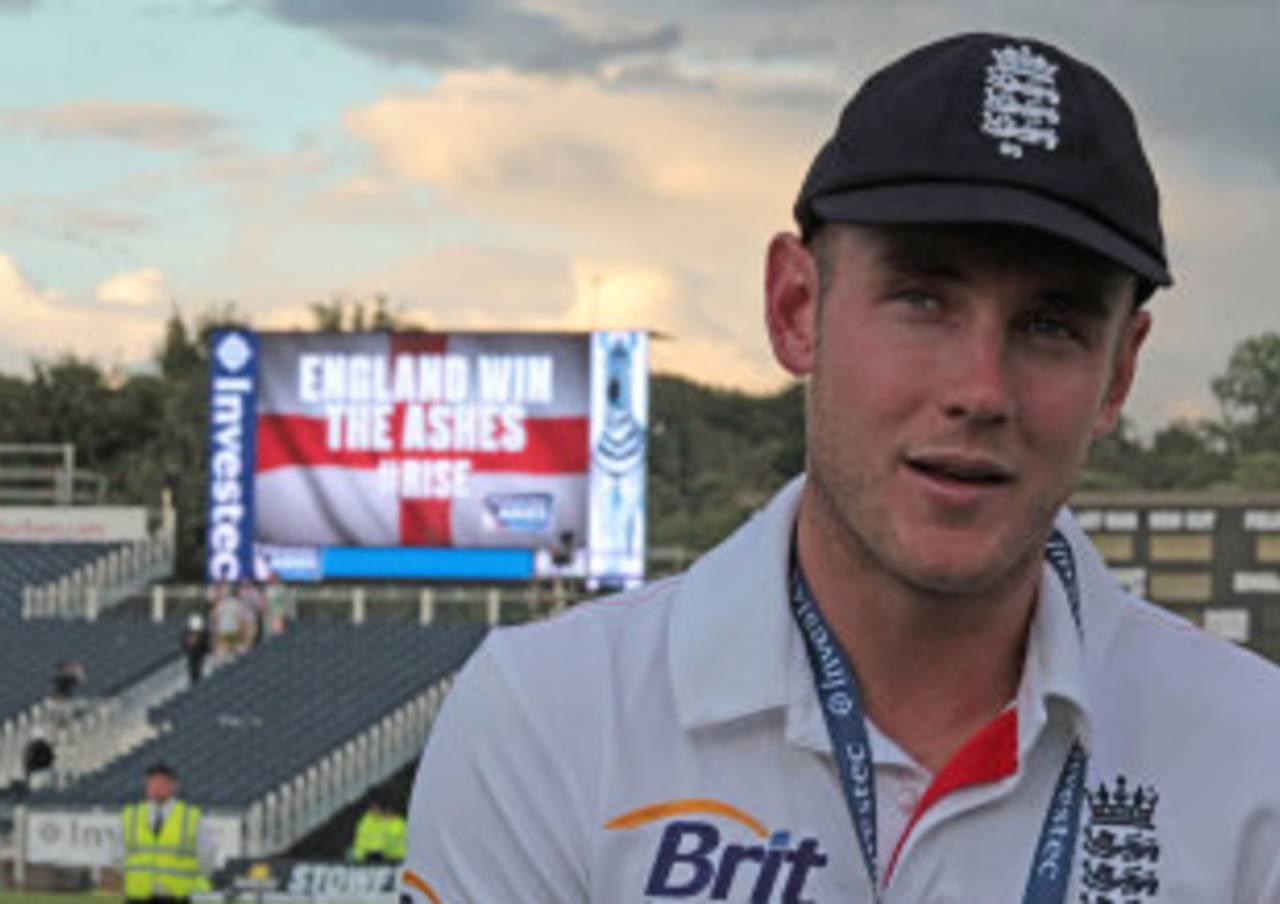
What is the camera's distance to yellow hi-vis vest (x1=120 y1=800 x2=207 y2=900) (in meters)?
20.9

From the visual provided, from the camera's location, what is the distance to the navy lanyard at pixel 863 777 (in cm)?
281

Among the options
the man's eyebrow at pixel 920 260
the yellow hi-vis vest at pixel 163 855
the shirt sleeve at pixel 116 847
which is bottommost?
the shirt sleeve at pixel 116 847

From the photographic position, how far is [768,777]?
9.52ft

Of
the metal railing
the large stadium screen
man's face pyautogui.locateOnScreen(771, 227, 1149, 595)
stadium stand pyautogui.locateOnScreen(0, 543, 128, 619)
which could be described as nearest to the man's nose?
man's face pyautogui.locateOnScreen(771, 227, 1149, 595)

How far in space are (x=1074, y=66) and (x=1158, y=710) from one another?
678 millimetres

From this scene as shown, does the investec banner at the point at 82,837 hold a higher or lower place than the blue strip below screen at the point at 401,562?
lower

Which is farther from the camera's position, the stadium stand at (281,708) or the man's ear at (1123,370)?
the stadium stand at (281,708)

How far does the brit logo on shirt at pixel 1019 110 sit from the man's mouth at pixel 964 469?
0.92ft

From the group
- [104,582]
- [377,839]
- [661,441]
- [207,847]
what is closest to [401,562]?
[104,582]

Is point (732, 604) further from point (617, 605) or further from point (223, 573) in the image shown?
point (223, 573)

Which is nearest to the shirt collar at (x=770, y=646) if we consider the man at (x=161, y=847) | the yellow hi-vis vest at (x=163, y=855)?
the man at (x=161, y=847)

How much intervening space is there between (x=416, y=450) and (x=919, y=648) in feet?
138

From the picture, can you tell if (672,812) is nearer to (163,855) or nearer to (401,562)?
(163,855)

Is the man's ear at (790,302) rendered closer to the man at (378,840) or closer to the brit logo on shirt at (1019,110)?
the brit logo on shirt at (1019,110)
